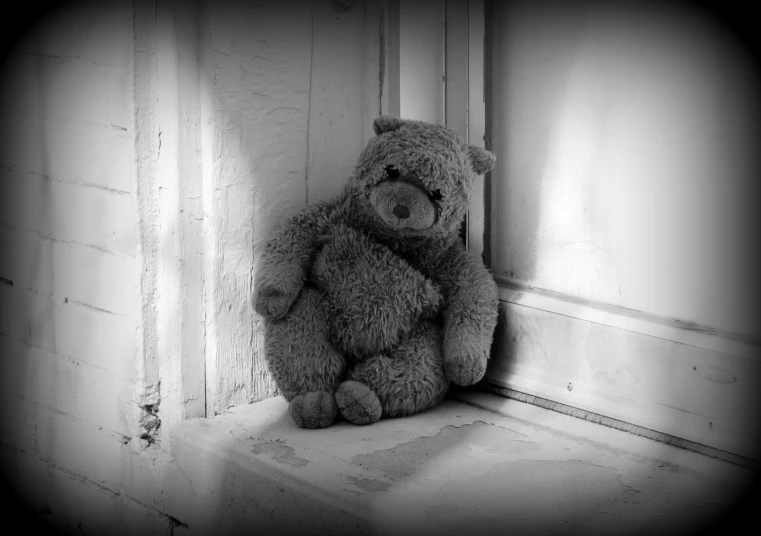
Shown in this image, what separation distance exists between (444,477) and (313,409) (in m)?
0.30

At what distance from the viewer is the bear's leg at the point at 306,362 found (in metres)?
1.73

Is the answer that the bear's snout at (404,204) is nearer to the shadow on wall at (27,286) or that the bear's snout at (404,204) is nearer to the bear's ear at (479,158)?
the bear's ear at (479,158)

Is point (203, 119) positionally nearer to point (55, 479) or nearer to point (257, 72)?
point (257, 72)

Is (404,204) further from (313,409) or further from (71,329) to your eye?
(71,329)

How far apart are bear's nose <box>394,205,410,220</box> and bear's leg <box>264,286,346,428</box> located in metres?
0.25

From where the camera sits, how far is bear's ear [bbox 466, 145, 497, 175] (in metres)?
1.75

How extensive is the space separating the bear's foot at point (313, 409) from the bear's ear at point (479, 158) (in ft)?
1.74

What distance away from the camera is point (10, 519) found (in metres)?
2.21

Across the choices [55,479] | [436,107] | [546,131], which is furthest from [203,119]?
[55,479]

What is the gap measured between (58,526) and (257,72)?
1149 mm

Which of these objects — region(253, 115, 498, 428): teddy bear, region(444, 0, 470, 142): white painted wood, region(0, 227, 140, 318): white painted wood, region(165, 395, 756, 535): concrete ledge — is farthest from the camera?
region(444, 0, 470, 142): white painted wood

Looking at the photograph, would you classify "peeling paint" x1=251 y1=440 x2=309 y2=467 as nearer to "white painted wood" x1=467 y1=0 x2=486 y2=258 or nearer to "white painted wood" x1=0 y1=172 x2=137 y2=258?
"white painted wood" x1=0 y1=172 x2=137 y2=258

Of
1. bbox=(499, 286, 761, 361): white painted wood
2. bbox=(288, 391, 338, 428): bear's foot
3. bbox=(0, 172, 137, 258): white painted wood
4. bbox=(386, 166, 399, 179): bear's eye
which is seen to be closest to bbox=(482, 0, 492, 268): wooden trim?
bbox=(499, 286, 761, 361): white painted wood

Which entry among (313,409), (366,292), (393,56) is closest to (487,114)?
(393,56)
